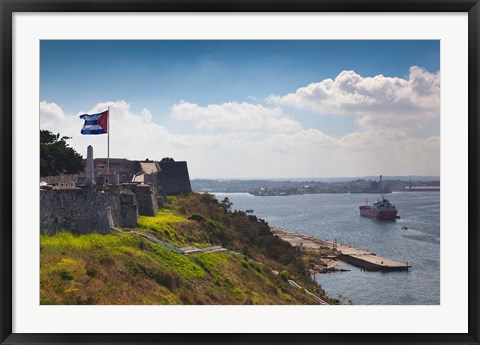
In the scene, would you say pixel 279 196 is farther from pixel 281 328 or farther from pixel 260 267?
pixel 281 328

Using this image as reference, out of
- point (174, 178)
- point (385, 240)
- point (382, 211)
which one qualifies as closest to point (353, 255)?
point (385, 240)


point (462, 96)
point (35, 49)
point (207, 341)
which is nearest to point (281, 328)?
point (207, 341)

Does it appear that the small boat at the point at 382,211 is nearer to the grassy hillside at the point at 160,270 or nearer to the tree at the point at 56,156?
the grassy hillside at the point at 160,270

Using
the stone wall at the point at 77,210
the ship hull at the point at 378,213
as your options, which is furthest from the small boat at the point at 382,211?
the stone wall at the point at 77,210

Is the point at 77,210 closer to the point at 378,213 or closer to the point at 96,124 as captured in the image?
the point at 96,124

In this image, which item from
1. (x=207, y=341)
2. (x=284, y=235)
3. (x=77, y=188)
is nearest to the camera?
(x=207, y=341)
